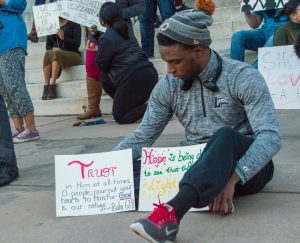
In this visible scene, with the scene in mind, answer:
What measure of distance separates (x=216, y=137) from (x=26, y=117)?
2818 millimetres

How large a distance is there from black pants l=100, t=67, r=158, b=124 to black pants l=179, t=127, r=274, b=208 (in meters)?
2.80

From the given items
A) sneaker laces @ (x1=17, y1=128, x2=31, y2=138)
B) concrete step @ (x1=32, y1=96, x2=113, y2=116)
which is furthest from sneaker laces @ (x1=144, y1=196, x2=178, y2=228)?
concrete step @ (x1=32, y1=96, x2=113, y2=116)

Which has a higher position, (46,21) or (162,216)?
(46,21)

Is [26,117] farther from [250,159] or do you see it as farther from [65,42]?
[250,159]

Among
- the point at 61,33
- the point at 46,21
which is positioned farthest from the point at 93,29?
the point at 46,21

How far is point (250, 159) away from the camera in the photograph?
5.67 ft

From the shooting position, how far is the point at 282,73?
442 cm

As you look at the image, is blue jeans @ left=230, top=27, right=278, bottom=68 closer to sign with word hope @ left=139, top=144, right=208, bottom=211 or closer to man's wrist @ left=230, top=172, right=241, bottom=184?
sign with word hope @ left=139, top=144, right=208, bottom=211

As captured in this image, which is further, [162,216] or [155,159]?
[155,159]

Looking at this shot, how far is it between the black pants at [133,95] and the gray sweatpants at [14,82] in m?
1.08

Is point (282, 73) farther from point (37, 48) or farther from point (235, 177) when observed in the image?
point (37, 48)

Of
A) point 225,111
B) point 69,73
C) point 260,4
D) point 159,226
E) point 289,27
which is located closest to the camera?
point 159,226

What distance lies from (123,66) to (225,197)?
→ 307cm

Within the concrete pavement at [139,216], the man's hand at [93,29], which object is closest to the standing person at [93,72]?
the man's hand at [93,29]
